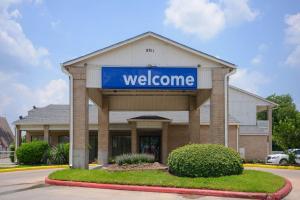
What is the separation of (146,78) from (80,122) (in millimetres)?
3630

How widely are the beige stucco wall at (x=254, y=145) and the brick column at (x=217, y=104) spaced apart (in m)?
18.9

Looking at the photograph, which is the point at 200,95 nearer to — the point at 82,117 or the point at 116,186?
the point at 82,117

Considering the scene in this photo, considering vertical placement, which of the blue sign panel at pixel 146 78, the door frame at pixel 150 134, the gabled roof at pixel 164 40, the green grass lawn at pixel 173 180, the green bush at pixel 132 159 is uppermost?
the gabled roof at pixel 164 40

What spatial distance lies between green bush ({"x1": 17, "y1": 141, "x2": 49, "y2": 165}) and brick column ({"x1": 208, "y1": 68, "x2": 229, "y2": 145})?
15.8 metres

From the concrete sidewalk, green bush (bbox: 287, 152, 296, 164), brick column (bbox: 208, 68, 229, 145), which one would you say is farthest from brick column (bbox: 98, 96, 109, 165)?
the concrete sidewalk

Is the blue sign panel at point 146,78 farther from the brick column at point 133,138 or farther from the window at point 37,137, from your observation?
the window at point 37,137

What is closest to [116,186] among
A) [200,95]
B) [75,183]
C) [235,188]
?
[75,183]

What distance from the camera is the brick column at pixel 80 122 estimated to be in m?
19.5

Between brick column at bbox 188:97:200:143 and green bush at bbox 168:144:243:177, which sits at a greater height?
brick column at bbox 188:97:200:143

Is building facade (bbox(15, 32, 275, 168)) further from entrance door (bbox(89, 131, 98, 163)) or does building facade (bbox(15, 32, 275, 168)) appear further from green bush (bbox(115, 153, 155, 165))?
entrance door (bbox(89, 131, 98, 163))

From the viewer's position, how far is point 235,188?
13.8 meters

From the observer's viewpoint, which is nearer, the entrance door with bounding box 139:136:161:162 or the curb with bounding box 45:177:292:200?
the curb with bounding box 45:177:292:200

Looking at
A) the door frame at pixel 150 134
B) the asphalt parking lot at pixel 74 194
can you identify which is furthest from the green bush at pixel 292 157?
the asphalt parking lot at pixel 74 194

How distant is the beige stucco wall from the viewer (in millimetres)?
38241
